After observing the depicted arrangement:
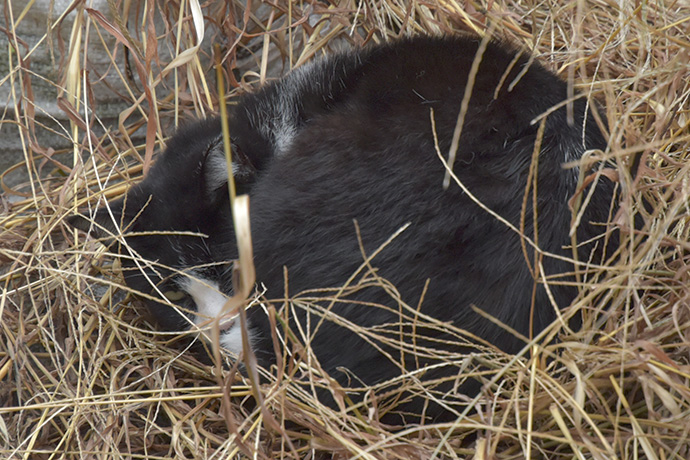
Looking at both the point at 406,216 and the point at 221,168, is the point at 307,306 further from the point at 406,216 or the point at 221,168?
the point at 221,168

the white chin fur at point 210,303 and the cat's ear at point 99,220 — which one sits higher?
the cat's ear at point 99,220

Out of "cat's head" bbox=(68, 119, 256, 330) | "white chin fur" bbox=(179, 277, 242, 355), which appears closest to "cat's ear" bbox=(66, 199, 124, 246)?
"cat's head" bbox=(68, 119, 256, 330)

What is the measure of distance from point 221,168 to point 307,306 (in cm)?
51

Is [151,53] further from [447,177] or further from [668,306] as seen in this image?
[668,306]

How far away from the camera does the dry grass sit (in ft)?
3.50

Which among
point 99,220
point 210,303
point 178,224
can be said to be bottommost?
point 210,303

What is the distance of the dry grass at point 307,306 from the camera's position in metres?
1.07

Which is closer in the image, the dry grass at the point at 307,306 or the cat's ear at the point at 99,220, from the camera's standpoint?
the dry grass at the point at 307,306

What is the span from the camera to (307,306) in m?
1.19

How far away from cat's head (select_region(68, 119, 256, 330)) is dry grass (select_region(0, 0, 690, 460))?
2.8 inches

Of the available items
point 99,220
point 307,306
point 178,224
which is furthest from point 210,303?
point 307,306

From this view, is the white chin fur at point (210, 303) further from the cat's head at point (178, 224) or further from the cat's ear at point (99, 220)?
the cat's ear at point (99, 220)

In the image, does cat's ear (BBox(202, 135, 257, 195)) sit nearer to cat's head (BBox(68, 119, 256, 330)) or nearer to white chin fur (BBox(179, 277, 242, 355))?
cat's head (BBox(68, 119, 256, 330))

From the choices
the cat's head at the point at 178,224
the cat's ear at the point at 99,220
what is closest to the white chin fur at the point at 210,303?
the cat's head at the point at 178,224
